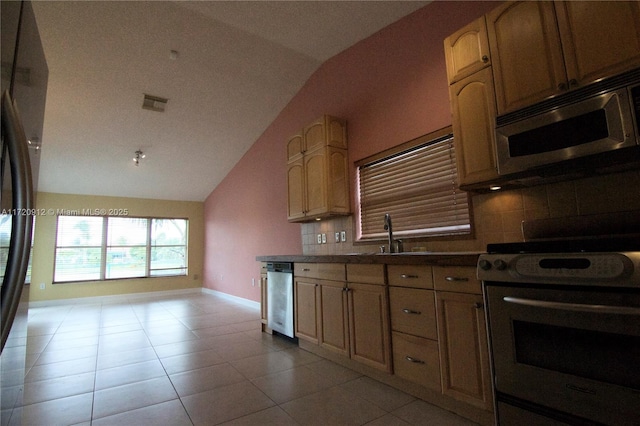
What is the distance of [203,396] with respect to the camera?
2.22m

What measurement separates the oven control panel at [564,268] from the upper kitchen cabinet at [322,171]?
208 cm

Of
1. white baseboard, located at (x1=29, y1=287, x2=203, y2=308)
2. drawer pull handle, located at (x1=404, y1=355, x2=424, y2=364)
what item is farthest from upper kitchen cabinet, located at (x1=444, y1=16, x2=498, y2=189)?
white baseboard, located at (x1=29, y1=287, x2=203, y2=308)

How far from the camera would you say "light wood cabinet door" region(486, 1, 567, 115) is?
5.88 ft

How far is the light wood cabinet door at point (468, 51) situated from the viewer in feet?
6.96

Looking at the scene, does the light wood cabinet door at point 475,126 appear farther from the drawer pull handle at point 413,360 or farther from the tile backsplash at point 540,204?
the drawer pull handle at point 413,360

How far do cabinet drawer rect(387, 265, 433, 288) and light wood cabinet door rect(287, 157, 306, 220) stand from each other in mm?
1851

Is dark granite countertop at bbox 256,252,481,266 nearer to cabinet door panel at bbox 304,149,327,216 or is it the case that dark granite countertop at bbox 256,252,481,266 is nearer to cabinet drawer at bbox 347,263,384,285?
cabinet drawer at bbox 347,263,384,285

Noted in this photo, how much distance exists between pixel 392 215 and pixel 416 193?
1.16 ft

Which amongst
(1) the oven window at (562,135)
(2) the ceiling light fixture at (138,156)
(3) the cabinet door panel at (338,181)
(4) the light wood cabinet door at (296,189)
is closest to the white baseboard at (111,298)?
(2) the ceiling light fixture at (138,156)

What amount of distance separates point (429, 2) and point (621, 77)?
1.93m

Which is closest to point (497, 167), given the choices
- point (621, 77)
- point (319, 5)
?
point (621, 77)

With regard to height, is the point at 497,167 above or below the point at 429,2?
below

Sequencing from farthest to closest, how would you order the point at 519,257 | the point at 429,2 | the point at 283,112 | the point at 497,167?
the point at 283,112 → the point at 429,2 → the point at 497,167 → the point at 519,257

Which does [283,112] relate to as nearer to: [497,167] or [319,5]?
[319,5]
